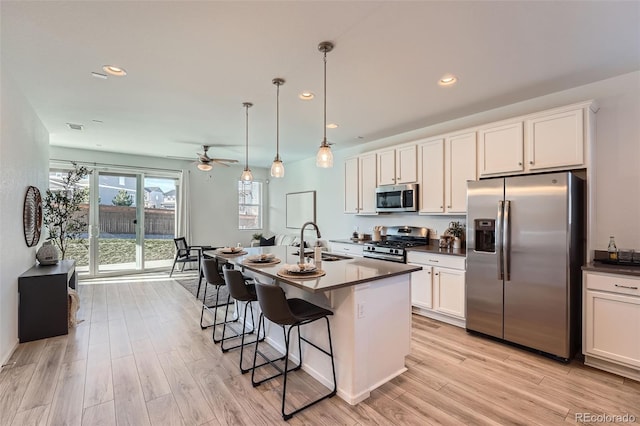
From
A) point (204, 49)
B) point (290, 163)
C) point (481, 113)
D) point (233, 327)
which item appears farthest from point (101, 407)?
point (290, 163)

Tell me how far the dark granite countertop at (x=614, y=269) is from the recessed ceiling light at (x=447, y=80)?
6.94 feet

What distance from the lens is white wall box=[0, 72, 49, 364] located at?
276 cm

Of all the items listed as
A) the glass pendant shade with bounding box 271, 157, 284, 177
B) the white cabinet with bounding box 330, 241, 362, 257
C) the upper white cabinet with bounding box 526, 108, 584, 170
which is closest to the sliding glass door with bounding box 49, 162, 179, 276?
the white cabinet with bounding box 330, 241, 362, 257

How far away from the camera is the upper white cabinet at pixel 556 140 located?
9.39 feet

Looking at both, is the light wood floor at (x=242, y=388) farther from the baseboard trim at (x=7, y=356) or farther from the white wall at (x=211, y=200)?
the white wall at (x=211, y=200)

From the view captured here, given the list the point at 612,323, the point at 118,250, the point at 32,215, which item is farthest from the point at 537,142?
the point at 118,250

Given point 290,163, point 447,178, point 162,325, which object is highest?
point 290,163

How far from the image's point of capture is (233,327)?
360cm

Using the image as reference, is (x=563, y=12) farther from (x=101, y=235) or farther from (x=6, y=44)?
(x=101, y=235)

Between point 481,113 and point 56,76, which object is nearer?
point 56,76

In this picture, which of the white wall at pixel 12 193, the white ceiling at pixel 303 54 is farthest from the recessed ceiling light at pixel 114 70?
the white wall at pixel 12 193

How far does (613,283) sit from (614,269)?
0.39ft

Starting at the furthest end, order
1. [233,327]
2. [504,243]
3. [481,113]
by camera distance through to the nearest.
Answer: [481,113], [233,327], [504,243]

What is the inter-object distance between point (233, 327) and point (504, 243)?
3.20 m
